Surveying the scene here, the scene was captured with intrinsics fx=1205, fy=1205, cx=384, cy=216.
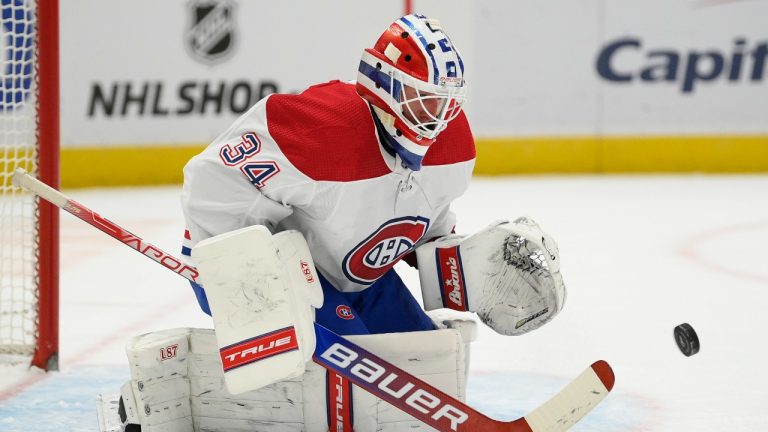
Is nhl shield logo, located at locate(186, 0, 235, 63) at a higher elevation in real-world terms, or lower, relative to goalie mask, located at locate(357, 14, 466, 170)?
lower

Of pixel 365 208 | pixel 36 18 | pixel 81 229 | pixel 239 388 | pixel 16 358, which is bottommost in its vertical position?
pixel 81 229

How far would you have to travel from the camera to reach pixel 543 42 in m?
6.34

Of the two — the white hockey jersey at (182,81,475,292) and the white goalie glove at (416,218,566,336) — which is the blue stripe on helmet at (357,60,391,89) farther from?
the white goalie glove at (416,218,566,336)

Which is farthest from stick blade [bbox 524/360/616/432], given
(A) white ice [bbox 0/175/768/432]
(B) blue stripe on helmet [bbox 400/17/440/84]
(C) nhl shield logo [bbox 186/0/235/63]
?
(C) nhl shield logo [bbox 186/0/235/63]

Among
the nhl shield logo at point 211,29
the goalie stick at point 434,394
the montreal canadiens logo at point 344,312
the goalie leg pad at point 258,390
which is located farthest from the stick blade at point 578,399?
the nhl shield logo at point 211,29

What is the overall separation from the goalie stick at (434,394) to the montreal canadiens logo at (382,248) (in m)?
0.24

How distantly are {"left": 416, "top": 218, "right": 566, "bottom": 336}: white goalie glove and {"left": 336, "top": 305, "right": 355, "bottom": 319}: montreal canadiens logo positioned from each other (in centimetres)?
26

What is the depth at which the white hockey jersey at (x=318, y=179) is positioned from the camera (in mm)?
2152

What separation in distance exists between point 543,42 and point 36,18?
4.02 meters

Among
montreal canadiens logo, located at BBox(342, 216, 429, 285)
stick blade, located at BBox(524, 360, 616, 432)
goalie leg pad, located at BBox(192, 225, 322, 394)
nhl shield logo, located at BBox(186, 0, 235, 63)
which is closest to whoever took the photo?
goalie leg pad, located at BBox(192, 225, 322, 394)

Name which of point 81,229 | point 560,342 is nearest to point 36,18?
point 560,342

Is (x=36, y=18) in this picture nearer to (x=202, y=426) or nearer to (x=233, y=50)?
(x=202, y=426)

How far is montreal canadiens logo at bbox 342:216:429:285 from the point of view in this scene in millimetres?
2281

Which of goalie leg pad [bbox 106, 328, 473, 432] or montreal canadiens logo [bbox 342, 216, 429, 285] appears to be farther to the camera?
montreal canadiens logo [bbox 342, 216, 429, 285]
